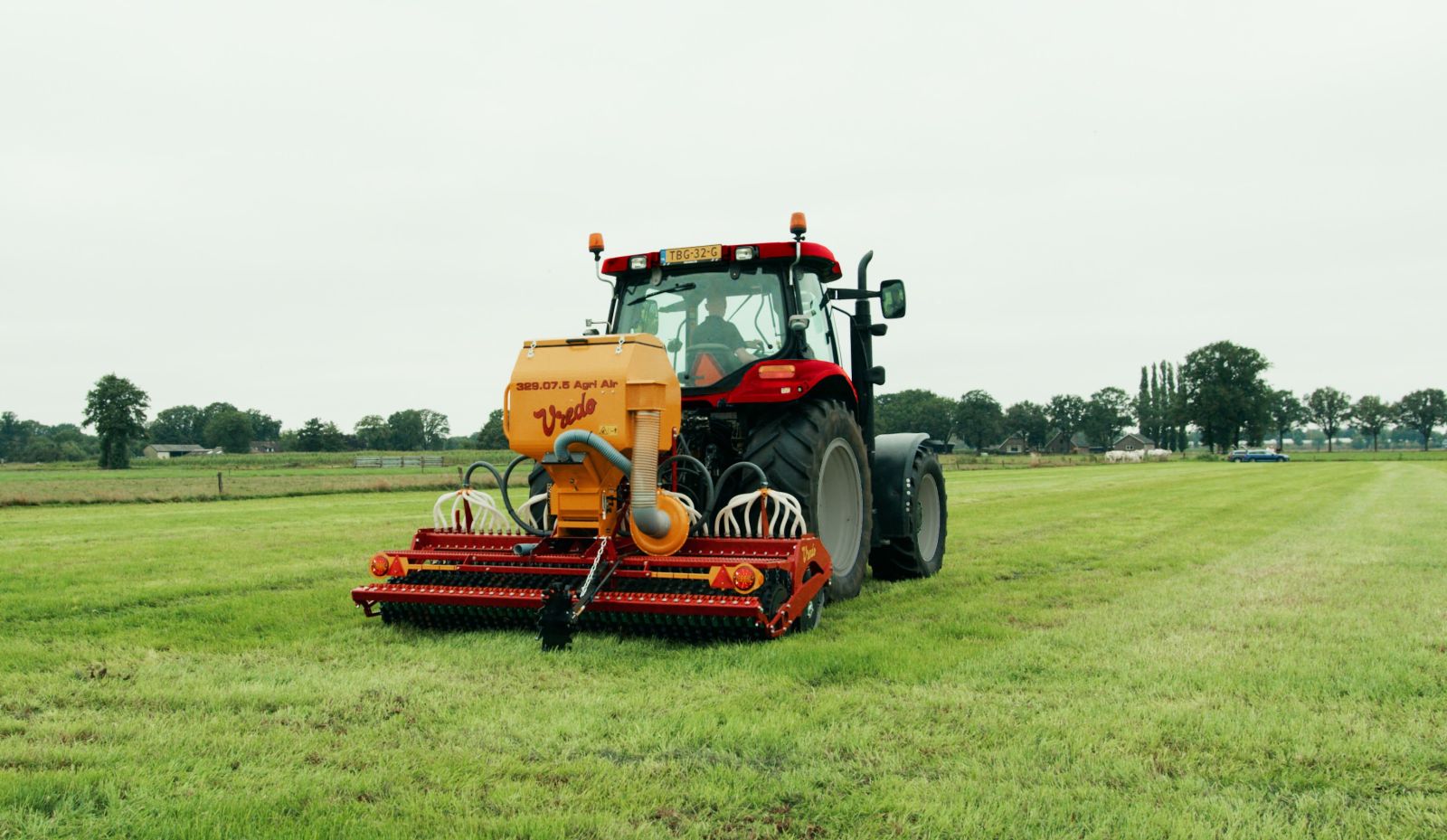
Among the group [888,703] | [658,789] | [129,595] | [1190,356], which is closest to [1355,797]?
[888,703]

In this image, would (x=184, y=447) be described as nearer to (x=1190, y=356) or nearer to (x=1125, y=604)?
(x=1190, y=356)

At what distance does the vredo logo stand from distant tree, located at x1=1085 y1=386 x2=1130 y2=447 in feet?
444

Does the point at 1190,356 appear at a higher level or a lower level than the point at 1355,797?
higher

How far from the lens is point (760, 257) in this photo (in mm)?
7035

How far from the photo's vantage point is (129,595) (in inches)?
288

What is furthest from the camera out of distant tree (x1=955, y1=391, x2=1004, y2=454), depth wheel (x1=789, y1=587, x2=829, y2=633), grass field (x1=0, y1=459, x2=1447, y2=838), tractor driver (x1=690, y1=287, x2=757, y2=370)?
distant tree (x1=955, y1=391, x2=1004, y2=454)

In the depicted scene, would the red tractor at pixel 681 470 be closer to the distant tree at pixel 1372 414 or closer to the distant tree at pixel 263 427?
the distant tree at pixel 263 427

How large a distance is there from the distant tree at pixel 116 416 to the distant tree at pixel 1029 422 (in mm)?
95752

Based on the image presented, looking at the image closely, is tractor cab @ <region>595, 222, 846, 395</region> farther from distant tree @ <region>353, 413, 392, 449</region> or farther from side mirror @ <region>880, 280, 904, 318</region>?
distant tree @ <region>353, 413, 392, 449</region>

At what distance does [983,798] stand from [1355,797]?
3.89 feet

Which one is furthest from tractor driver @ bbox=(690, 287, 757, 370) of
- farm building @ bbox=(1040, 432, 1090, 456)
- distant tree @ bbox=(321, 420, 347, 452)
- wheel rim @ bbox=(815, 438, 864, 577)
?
farm building @ bbox=(1040, 432, 1090, 456)

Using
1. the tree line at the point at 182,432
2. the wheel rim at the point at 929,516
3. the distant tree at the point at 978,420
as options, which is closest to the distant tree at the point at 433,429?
the tree line at the point at 182,432

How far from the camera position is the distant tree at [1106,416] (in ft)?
435

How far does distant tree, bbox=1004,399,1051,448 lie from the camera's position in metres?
127
